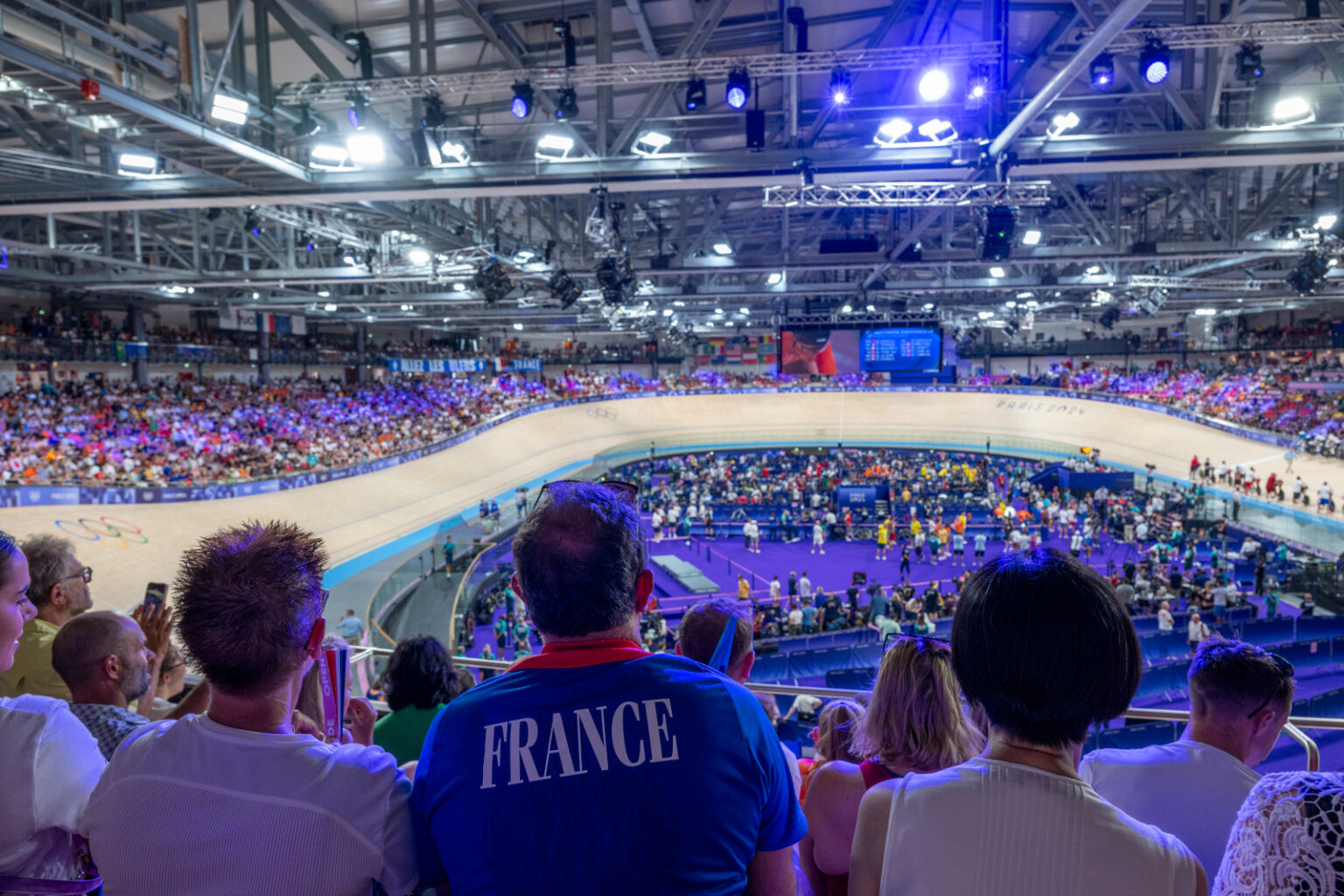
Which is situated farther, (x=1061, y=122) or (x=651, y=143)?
(x=1061, y=122)

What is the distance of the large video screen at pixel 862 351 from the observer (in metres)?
21.2

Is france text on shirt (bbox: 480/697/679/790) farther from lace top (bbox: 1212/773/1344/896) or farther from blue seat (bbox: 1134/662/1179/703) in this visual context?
blue seat (bbox: 1134/662/1179/703)

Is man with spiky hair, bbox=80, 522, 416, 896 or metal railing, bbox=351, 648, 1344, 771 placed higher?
man with spiky hair, bbox=80, 522, 416, 896

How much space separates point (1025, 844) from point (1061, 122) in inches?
446

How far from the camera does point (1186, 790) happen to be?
5.84 feet

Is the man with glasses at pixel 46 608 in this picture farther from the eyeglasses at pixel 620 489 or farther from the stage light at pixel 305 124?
the stage light at pixel 305 124

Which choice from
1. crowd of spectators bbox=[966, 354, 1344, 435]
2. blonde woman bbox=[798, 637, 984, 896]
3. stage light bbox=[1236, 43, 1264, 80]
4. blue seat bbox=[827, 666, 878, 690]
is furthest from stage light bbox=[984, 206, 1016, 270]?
crowd of spectators bbox=[966, 354, 1344, 435]

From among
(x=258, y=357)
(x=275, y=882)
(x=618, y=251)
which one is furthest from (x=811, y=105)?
(x=258, y=357)

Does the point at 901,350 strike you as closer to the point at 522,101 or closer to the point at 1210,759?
the point at 522,101

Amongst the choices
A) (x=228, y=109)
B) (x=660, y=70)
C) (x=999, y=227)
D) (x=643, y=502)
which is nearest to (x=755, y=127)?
(x=660, y=70)

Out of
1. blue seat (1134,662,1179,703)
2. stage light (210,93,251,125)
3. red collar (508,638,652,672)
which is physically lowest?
blue seat (1134,662,1179,703)

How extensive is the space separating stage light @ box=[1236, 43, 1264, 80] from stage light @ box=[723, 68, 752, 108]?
469 centimetres

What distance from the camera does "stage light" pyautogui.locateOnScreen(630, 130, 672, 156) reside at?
8812mm

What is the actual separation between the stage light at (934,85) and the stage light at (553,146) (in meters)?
3.96
